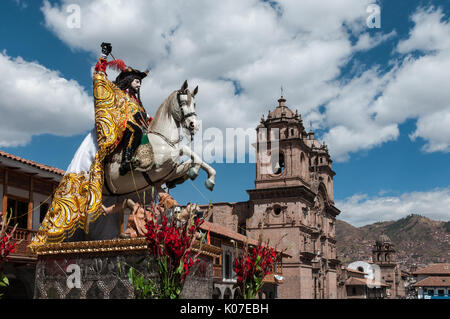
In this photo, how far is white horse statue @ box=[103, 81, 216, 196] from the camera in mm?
A: 8508

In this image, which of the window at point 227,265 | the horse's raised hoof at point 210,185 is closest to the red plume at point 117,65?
the horse's raised hoof at point 210,185

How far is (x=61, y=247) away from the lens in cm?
853

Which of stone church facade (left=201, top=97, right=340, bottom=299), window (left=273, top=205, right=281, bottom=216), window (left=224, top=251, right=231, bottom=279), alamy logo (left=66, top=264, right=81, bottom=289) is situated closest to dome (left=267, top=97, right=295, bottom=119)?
stone church facade (left=201, top=97, right=340, bottom=299)

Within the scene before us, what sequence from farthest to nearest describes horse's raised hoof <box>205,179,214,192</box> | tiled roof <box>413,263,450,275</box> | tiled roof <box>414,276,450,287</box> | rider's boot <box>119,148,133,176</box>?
tiled roof <box>413,263,450,275</box> → tiled roof <box>414,276,450,287</box> → rider's boot <box>119,148,133,176</box> → horse's raised hoof <box>205,179,214,192</box>

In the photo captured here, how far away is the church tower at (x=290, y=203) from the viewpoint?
142ft

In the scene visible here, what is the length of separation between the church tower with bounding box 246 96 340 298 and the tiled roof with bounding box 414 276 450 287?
36878 mm

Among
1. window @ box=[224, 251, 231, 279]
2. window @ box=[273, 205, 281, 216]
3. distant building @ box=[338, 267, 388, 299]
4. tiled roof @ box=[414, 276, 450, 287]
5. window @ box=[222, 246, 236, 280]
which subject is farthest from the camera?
tiled roof @ box=[414, 276, 450, 287]

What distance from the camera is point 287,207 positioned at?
44.6 metres

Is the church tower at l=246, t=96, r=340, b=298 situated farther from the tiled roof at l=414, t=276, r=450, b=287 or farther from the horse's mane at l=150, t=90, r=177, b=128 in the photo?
the tiled roof at l=414, t=276, r=450, b=287

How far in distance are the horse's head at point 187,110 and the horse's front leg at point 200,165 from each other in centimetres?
34

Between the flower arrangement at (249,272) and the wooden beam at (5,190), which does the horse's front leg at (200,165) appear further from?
the wooden beam at (5,190)

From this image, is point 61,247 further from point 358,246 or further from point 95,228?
point 358,246
